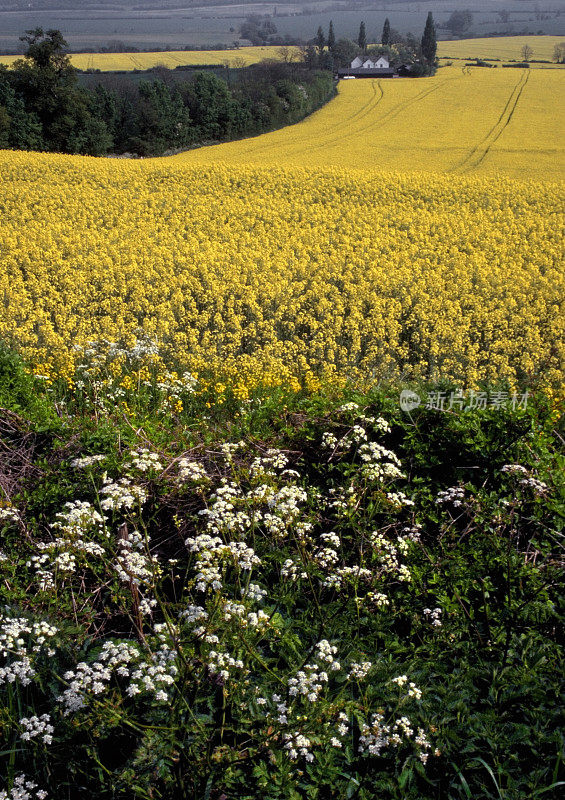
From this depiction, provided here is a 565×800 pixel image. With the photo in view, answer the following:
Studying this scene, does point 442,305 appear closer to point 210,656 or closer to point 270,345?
point 270,345

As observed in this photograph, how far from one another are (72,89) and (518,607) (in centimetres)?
3877

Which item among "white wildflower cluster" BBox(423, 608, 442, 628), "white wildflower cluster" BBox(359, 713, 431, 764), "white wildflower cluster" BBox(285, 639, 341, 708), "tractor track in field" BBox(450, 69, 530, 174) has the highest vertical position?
"tractor track in field" BBox(450, 69, 530, 174)

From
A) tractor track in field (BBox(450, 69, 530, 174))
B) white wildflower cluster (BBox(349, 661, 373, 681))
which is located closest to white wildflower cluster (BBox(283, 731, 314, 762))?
white wildflower cluster (BBox(349, 661, 373, 681))

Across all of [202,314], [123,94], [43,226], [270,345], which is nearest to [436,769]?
[270,345]

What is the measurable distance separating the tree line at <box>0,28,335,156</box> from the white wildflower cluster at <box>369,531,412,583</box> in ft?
113

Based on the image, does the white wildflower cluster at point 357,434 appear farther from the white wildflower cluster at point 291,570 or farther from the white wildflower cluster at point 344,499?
the white wildflower cluster at point 291,570

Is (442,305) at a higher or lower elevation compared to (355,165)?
lower

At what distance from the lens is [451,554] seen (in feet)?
11.5

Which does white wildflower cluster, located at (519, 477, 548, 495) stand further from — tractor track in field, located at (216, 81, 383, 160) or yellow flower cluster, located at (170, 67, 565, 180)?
tractor track in field, located at (216, 81, 383, 160)

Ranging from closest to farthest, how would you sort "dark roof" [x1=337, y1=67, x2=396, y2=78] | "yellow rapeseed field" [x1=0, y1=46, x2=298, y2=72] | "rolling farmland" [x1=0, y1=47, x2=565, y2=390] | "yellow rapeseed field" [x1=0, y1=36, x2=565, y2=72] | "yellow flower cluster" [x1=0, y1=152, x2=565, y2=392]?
"yellow flower cluster" [x1=0, y1=152, x2=565, y2=392], "rolling farmland" [x1=0, y1=47, x2=565, y2=390], "dark roof" [x1=337, y1=67, x2=396, y2=78], "yellow rapeseed field" [x1=0, y1=36, x2=565, y2=72], "yellow rapeseed field" [x1=0, y1=46, x2=298, y2=72]

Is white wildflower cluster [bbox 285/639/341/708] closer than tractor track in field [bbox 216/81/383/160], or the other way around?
white wildflower cluster [bbox 285/639/341/708]

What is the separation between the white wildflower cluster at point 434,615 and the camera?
303cm

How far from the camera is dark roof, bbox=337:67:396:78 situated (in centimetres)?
5934

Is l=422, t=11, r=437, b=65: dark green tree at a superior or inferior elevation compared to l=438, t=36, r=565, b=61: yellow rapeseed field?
inferior
